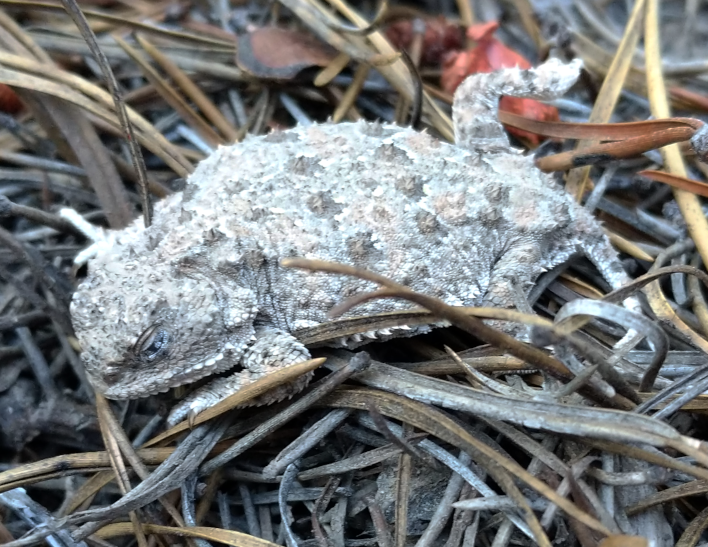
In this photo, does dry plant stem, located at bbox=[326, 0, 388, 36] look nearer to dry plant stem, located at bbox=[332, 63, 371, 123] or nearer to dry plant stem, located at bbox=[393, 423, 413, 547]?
dry plant stem, located at bbox=[332, 63, 371, 123]

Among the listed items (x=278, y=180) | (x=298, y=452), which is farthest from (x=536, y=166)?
(x=298, y=452)

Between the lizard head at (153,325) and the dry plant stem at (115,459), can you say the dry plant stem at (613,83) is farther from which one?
the dry plant stem at (115,459)

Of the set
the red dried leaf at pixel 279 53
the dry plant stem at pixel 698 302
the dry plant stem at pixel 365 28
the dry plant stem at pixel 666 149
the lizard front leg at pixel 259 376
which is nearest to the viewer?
the lizard front leg at pixel 259 376

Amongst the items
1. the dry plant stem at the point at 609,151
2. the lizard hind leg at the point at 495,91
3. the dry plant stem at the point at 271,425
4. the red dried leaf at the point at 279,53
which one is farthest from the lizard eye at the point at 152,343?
the dry plant stem at the point at 609,151

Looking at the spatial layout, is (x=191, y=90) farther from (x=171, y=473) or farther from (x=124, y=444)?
(x=171, y=473)

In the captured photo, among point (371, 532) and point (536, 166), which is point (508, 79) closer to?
point (536, 166)

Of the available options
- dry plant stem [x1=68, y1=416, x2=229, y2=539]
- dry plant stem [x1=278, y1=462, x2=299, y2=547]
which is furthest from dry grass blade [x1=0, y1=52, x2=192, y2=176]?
dry plant stem [x1=278, y1=462, x2=299, y2=547]
